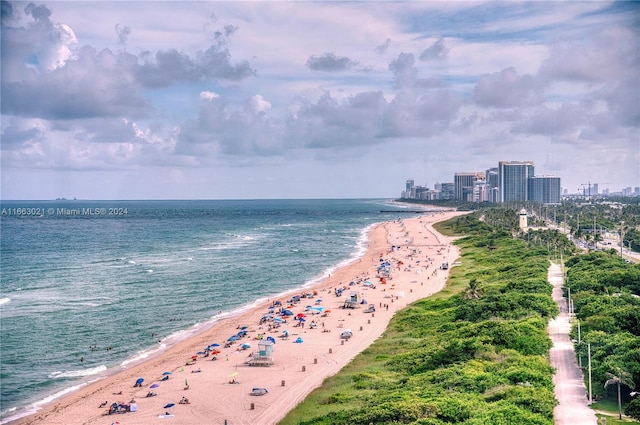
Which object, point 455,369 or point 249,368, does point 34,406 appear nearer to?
point 249,368

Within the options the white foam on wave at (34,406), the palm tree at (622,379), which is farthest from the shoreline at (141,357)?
the palm tree at (622,379)

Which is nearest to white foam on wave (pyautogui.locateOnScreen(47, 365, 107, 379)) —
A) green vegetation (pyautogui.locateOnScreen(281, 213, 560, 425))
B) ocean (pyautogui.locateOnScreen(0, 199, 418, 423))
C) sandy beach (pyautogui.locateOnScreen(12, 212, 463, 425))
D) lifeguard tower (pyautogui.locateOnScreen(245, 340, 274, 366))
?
ocean (pyautogui.locateOnScreen(0, 199, 418, 423))

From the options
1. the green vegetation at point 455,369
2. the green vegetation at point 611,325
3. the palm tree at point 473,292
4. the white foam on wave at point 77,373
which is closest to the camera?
the green vegetation at point 455,369

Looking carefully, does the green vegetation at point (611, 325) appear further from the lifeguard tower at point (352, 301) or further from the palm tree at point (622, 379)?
the lifeguard tower at point (352, 301)

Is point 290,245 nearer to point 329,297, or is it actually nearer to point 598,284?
point 329,297

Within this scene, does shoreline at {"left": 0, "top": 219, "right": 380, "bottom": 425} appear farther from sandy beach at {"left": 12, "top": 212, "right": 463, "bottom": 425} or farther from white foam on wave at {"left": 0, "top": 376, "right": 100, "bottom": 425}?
sandy beach at {"left": 12, "top": 212, "right": 463, "bottom": 425}

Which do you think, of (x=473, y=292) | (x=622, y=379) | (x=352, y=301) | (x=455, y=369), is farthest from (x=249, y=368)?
(x=622, y=379)
